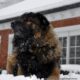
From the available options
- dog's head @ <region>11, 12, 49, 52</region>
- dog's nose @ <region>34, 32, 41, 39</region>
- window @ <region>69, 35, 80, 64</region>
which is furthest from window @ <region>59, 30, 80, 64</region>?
dog's nose @ <region>34, 32, 41, 39</region>

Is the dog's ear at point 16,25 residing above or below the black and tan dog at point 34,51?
above

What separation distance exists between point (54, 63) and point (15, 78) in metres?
0.92

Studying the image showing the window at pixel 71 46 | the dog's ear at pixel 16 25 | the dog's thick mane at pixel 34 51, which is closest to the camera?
the dog's thick mane at pixel 34 51

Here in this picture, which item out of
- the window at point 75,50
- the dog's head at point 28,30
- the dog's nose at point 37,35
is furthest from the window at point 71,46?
the dog's nose at point 37,35

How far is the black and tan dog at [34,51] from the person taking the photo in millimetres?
4145

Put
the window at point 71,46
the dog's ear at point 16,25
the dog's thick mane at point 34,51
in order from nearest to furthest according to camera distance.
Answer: the dog's thick mane at point 34,51 → the dog's ear at point 16,25 → the window at point 71,46

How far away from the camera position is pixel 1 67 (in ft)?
42.4

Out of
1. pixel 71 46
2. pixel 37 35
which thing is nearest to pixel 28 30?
pixel 37 35

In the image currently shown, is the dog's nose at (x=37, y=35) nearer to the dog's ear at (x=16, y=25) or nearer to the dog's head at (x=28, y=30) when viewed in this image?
the dog's head at (x=28, y=30)

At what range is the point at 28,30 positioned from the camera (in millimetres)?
4215

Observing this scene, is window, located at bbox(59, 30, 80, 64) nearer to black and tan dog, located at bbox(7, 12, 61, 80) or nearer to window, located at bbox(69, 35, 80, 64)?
window, located at bbox(69, 35, 80, 64)

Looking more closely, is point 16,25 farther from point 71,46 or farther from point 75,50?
point 71,46

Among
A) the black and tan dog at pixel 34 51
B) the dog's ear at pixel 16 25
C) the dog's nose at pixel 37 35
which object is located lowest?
the black and tan dog at pixel 34 51

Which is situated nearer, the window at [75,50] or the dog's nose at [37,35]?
the dog's nose at [37,35]
